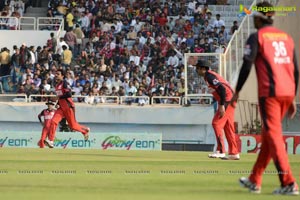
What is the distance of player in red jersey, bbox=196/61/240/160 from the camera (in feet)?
67.4

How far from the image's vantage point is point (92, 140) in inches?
1336

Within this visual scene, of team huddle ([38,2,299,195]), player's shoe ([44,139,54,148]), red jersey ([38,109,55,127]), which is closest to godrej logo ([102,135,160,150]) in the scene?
red jersey ([38,109,55,127])

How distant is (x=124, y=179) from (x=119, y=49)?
2588 cm

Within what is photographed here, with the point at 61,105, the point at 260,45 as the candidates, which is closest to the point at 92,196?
the point at 260,45

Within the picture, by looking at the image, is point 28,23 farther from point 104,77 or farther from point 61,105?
point 61,105

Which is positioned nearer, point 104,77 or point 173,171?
point 173,171

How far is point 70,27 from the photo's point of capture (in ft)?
136

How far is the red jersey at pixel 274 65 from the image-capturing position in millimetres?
12133

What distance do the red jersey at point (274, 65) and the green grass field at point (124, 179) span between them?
1317mm

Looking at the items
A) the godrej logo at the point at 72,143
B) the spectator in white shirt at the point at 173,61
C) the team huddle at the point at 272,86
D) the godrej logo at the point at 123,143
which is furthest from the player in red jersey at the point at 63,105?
the team huddle at the point at 272,86

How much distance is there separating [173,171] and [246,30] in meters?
21.1

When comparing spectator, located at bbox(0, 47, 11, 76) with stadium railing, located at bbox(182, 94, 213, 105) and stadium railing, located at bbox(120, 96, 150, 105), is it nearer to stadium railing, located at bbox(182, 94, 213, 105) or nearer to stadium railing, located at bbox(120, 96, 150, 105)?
stadium railing, located at bbox(120, 96, 150, 105)

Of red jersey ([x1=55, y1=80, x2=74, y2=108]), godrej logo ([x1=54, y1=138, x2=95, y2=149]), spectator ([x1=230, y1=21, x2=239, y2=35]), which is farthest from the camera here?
spectator ([x1=230, y1=21, x2=239, y2=35])

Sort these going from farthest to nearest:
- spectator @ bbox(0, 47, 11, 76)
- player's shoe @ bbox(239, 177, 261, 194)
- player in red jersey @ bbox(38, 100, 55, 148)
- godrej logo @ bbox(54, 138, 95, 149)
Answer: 1. spectator @ bbox(0, 47, 11, 76)
2. godrej logo @ bbox(54, 138, 95, 149)
3. player in red jersey @ bbox(38, 100, 55, 148)
4. player's shoe @ bbox(239, 177, 261, 194)
